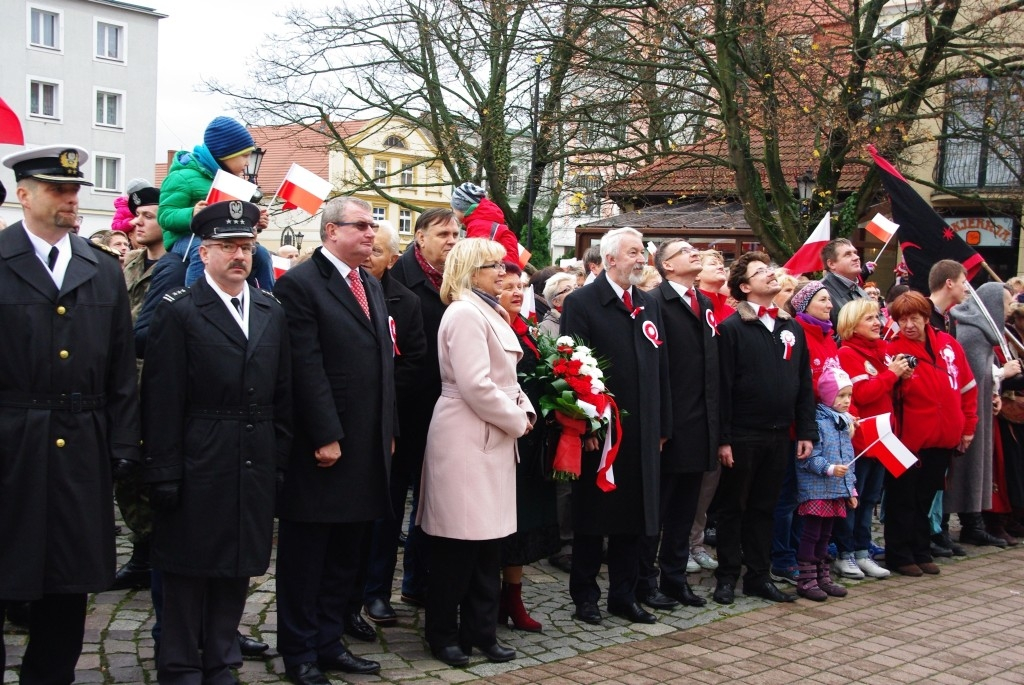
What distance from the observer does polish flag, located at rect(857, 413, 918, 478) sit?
7543mm

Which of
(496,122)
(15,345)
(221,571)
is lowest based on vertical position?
(221,571)

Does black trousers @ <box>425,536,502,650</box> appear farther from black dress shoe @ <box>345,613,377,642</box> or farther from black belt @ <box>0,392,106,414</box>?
black belt @ <box>0,392,106,414</box>

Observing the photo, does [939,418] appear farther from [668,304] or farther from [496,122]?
[496,122]

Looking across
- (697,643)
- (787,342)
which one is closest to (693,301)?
(787,342)

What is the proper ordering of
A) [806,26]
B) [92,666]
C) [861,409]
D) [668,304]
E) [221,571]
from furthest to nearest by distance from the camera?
[806,26] < [861,409] < [668,304] < [92,666] < [221,571]

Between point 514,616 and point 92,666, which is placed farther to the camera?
point 514,616

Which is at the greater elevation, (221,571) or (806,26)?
(806,26)

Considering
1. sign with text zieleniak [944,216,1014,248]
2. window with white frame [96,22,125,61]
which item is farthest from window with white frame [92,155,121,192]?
sign with text zieleniak [944,216,1014,248]

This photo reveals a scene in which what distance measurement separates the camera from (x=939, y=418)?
8.00 meters

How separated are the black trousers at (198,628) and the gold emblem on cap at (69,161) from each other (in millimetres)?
1670

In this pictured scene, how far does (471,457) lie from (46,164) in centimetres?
235

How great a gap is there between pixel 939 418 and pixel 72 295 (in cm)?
624

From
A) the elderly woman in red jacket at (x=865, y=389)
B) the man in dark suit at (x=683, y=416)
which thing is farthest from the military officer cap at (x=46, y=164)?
the elderly woman in red jacket at (x=865, y=389)

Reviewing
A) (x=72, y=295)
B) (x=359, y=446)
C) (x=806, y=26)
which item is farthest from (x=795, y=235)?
(x=72, y=295)
